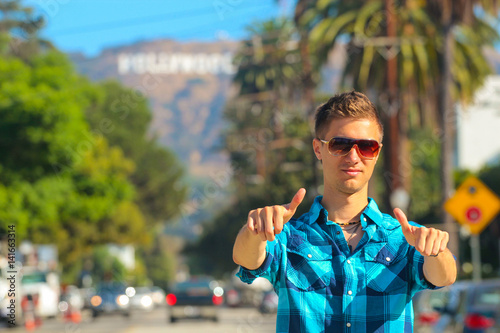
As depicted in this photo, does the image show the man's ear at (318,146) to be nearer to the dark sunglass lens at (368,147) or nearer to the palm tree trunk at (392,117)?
the dark sunglass lens at (368,147)

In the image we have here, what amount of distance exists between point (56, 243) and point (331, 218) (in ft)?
205

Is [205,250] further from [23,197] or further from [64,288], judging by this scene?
[23,197]

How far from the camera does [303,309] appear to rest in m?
3.68

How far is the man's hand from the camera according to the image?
11.0 feet

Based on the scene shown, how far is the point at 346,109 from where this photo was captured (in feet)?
12.6

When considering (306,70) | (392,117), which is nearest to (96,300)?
(306,70)

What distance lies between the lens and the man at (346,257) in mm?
3660

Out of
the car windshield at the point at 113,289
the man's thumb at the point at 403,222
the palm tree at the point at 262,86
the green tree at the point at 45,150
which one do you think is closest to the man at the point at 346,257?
the man's thumb at the point at 403,222

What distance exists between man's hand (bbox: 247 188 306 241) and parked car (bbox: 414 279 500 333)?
341 inches

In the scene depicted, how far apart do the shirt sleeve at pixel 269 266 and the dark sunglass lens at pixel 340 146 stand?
1.30ft

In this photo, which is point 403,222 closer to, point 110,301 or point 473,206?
point 473,206

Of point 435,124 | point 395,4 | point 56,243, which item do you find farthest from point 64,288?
point 395,4

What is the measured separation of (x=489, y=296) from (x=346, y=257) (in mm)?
8951

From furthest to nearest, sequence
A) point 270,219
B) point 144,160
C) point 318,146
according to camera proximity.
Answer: point 144,160
point 318,146
point 270,219
